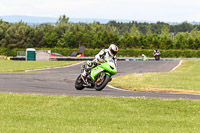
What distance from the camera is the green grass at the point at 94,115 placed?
11.2 m

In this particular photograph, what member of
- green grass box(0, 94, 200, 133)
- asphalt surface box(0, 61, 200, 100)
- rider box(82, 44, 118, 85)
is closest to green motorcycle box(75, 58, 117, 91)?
rider box(82, 44, 118, 85)

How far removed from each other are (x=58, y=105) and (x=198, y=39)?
290 feet

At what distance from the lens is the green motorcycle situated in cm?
1736

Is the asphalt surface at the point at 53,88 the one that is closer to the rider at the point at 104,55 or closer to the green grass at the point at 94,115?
the rider at the point at 104,55

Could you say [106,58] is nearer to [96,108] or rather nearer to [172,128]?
[96,108]

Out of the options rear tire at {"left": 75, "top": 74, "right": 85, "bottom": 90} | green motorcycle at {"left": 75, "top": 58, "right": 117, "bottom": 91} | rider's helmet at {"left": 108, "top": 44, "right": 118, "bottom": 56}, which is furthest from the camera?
rear tire at {"left": 75, "top": 74, "right": 85, "bottom": 90}

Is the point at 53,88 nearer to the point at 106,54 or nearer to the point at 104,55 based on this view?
the point at 104,55

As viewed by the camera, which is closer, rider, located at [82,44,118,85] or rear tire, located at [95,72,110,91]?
rider, located at [82,44,118,85]

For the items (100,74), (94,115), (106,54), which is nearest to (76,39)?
(100,74)

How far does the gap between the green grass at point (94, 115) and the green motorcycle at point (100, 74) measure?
1702 millimetres

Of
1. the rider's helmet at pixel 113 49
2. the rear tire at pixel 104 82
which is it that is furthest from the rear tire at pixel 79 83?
the rider's helmet at pixel 113 49

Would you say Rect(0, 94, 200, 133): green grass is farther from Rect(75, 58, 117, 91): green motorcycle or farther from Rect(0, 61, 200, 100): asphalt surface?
Rect(0, 61, 200, 100): asphalt surface

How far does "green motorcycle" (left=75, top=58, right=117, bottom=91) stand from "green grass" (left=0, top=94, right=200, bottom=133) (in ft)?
5.58

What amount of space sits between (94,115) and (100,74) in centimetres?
475
